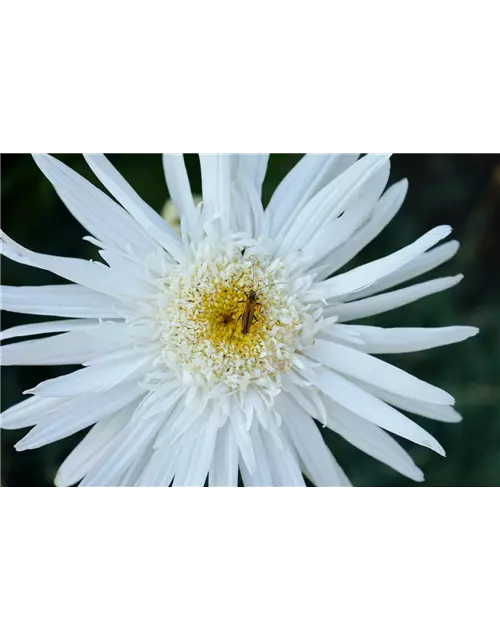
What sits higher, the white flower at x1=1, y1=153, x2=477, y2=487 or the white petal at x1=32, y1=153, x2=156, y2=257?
the white petal at x1=32, y1=153, x2=156, y2=257

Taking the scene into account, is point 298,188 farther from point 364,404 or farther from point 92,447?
point 92,447

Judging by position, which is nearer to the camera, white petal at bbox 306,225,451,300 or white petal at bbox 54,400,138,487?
white petal at bbox 306,225,451,300

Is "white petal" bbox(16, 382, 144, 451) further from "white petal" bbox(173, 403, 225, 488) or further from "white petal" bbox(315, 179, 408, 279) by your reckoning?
"white petal" bbox(315, 179, 408, 279)

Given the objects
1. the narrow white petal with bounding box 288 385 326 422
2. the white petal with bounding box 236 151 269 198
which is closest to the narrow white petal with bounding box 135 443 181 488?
the narrow white petal with bounding box 288 385 326 422

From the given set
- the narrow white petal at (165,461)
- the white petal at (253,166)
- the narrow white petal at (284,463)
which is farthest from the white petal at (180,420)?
the white petal at (253,166)

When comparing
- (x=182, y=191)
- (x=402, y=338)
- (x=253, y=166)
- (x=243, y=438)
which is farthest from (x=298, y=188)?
(x=243, y=438)
